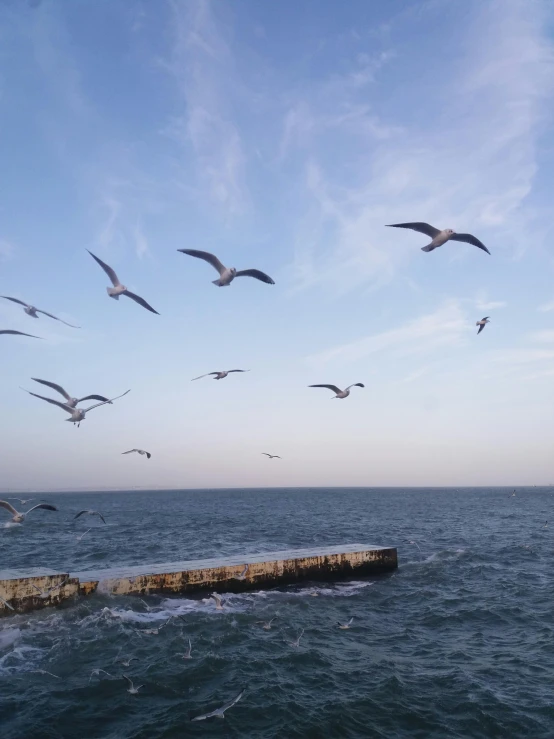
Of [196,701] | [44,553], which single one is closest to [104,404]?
[196,701]

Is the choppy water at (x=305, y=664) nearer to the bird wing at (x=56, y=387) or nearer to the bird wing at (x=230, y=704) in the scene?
the bird wing at (x=230, y=704)

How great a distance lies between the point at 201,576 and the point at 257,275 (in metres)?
11.6

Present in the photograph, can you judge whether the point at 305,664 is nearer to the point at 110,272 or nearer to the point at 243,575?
the point at 243,575

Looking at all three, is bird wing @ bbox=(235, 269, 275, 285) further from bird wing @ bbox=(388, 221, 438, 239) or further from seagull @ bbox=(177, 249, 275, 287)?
bird wing @ bbox=(388, 221, 438, 239)

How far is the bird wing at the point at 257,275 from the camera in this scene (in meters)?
A: 13.5

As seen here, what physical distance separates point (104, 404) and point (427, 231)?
1054 cm

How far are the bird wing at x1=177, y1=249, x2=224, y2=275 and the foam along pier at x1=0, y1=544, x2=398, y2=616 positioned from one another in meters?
10.8

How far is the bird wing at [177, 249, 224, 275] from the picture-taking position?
1327cm

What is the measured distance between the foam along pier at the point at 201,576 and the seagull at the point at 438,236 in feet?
44.9

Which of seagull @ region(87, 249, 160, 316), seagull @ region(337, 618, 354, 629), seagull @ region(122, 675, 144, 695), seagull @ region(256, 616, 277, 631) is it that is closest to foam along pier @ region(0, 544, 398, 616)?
seagull @ region(256, 616, 277, 631)

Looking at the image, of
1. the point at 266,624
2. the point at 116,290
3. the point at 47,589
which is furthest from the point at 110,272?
the point at 266,624

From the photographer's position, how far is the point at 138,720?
32.4 feet

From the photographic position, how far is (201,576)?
754 inches

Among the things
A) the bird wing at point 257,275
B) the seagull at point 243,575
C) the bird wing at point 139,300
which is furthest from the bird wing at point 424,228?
the seagull at point 243,575
